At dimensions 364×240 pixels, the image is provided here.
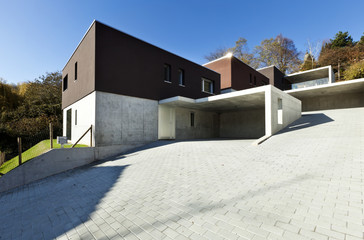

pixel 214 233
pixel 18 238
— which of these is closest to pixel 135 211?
pixel 214 233

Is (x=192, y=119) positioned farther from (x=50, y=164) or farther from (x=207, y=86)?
(x=50, y=164)

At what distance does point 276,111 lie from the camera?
9.97 metres

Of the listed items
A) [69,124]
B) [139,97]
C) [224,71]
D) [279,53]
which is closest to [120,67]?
[139,97]

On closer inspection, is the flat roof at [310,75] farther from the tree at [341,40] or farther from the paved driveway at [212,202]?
the paved driveway at [212,202]

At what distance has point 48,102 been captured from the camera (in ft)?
74.3

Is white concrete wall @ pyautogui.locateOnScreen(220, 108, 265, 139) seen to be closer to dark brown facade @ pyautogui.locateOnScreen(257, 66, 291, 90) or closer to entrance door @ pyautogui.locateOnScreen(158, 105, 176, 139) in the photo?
entrance door @ pyautogui.locateOnScreen(158, 105, 176, 139)

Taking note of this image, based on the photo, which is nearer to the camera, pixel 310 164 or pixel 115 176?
pixel 310 164

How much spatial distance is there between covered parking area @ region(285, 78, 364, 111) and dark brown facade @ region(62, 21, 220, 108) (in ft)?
45.0

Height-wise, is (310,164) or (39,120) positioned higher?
(39,120)

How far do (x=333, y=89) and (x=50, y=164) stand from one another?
23508 mm

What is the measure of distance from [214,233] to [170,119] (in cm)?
1144

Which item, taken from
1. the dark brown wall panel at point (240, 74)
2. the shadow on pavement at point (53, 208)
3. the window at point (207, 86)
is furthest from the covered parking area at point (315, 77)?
the shadow on pavement at point (53, 208)

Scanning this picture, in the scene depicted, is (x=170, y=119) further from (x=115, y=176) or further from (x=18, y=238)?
(x=18, y=238)

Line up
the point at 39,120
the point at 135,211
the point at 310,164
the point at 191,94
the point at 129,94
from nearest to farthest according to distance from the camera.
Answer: the point at 135,211 → the point at 310,164 → the point at 129,94 → the point at 191,94 → the point at 39,120
